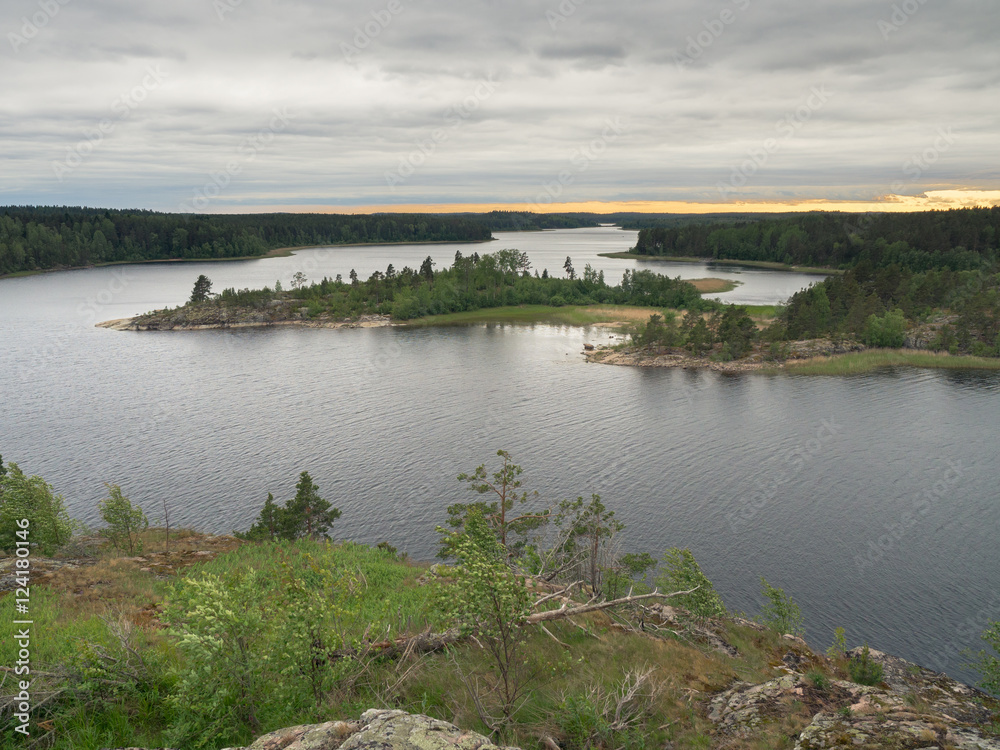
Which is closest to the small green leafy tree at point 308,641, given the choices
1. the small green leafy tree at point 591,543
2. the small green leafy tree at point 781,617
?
the small green leafy tree at point 591,543

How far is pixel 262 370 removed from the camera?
8162 cm

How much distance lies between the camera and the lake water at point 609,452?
33.3m

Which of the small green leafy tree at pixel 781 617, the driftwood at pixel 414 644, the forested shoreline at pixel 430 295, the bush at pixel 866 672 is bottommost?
the small green leafy tree at pixel 781 617

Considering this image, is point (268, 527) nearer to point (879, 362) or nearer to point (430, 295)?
point (879, 362)

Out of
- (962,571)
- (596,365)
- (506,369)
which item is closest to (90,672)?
(962,571)

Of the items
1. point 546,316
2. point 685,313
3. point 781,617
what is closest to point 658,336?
point 685,313

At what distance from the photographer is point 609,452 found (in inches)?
1962

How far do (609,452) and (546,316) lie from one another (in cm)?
8356

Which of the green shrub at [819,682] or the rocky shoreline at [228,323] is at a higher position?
the rocky shoreline at [228,323]

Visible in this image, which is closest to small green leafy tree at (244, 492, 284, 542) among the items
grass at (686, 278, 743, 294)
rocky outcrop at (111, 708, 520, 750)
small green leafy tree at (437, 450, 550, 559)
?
small green leafy tree at (437, 450, 550, 559)

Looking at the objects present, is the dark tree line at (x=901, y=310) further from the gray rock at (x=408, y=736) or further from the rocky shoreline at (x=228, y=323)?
the gray rock at (x=408, y=736)

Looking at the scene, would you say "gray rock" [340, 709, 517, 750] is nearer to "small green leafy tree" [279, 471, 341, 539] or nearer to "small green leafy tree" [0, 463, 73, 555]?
"small green leafy tree" [0, 463, 73, 555]

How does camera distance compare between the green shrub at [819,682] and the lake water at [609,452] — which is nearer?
the green shrub at [819,682]

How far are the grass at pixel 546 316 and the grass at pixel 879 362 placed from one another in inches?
1635
